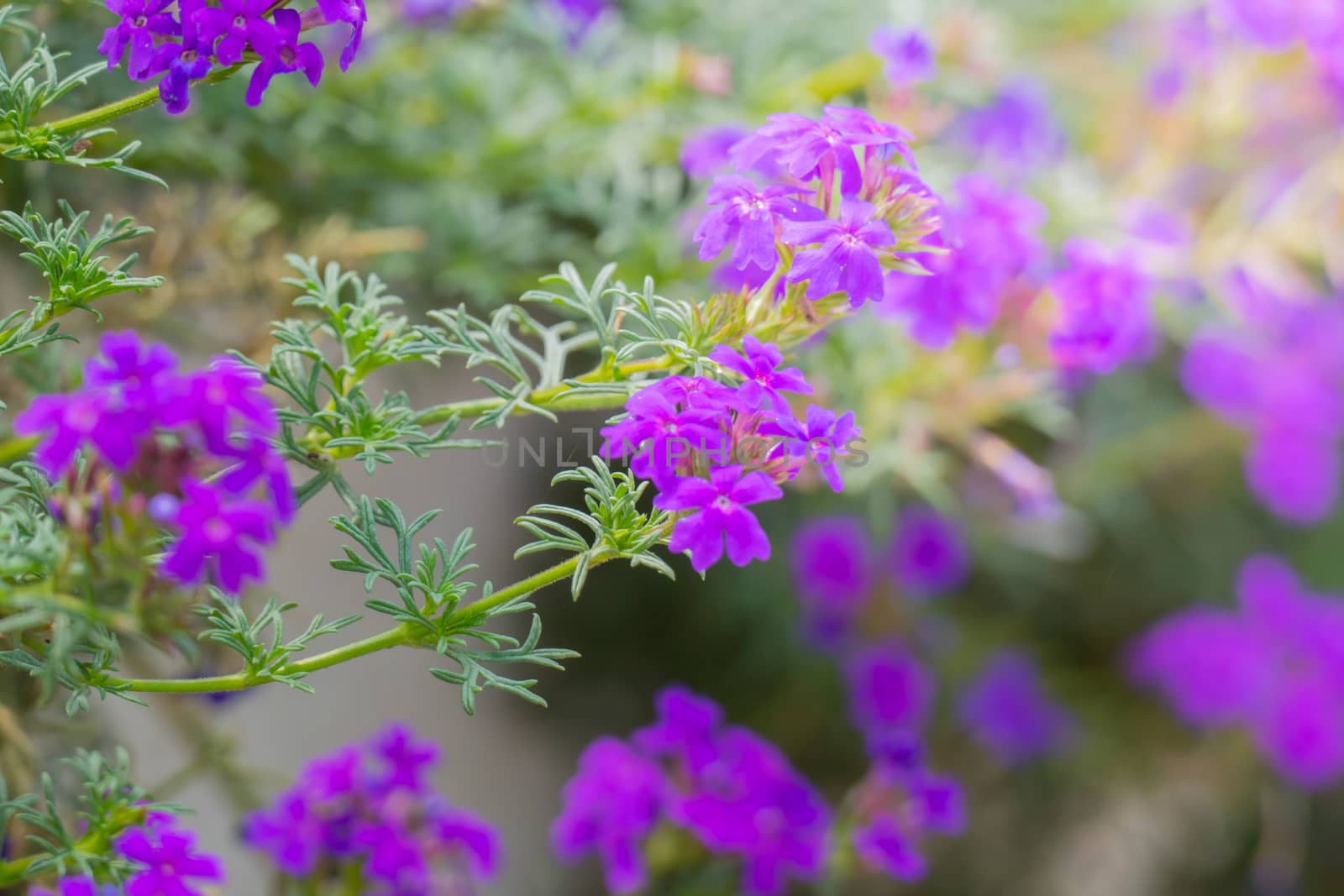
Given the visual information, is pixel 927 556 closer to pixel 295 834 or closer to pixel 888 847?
pixel 888 847

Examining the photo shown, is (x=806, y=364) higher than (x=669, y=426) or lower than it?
higher

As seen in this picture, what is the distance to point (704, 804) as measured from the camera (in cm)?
103

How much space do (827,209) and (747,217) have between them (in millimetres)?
82

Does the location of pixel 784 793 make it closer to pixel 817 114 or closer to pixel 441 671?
pixel 441 671

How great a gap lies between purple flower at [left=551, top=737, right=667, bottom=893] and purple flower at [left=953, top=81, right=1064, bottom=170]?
774 millimetres

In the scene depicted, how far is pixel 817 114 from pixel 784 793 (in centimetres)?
68

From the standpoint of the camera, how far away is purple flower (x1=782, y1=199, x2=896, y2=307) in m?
0.59

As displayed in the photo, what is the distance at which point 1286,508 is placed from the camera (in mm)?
1636

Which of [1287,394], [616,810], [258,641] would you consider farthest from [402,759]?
[1287,394]

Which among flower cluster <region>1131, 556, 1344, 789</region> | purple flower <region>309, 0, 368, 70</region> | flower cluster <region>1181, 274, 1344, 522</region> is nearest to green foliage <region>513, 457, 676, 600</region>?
purple flower <region>309, 0, 368, 70</region>

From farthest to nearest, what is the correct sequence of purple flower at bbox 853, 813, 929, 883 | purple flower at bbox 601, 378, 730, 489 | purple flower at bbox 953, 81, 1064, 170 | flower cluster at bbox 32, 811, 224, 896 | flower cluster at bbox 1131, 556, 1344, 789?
1. flower cluster at bbox 1131, 556, 1344, 789
2. purple flower at bbox 953, 81, 1064, 170
3. purple flower at bbox 853, 813, 929, 883
4. flower cluster at bbox 32, 811, 224, 896
5. purple flower at bbox 601, 378, 730, 489

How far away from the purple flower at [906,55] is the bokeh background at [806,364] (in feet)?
0.16

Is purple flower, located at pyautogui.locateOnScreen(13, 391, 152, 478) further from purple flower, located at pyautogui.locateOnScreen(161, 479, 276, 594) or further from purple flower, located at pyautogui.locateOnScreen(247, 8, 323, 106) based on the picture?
purple flower, located at pyautogui.locateOnScreen(247, 8, 323, 106)

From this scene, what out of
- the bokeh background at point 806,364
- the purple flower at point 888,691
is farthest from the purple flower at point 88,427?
the purple flower at point 888,691
